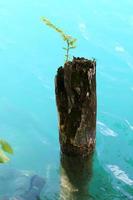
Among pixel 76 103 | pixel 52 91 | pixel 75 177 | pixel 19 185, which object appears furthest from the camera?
pixel 52 91

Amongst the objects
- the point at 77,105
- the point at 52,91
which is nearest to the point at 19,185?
the point at 77,105

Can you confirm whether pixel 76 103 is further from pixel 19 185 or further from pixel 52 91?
pixel 52 91

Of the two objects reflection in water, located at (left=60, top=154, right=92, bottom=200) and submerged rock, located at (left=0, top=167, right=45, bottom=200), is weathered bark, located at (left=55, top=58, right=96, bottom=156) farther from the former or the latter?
submerged rock, located at (left=0, top=167, right=45, bottom=200)

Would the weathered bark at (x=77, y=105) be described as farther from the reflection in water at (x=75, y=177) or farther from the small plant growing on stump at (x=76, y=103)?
the reflection in water at (x=75, y=177)

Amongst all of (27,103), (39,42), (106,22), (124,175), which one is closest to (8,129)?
(27,103)

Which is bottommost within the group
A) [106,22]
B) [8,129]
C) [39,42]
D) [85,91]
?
[85,91]

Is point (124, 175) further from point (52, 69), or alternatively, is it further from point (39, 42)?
point (39, 42)

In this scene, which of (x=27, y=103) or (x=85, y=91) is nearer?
(x=85, y=91)
